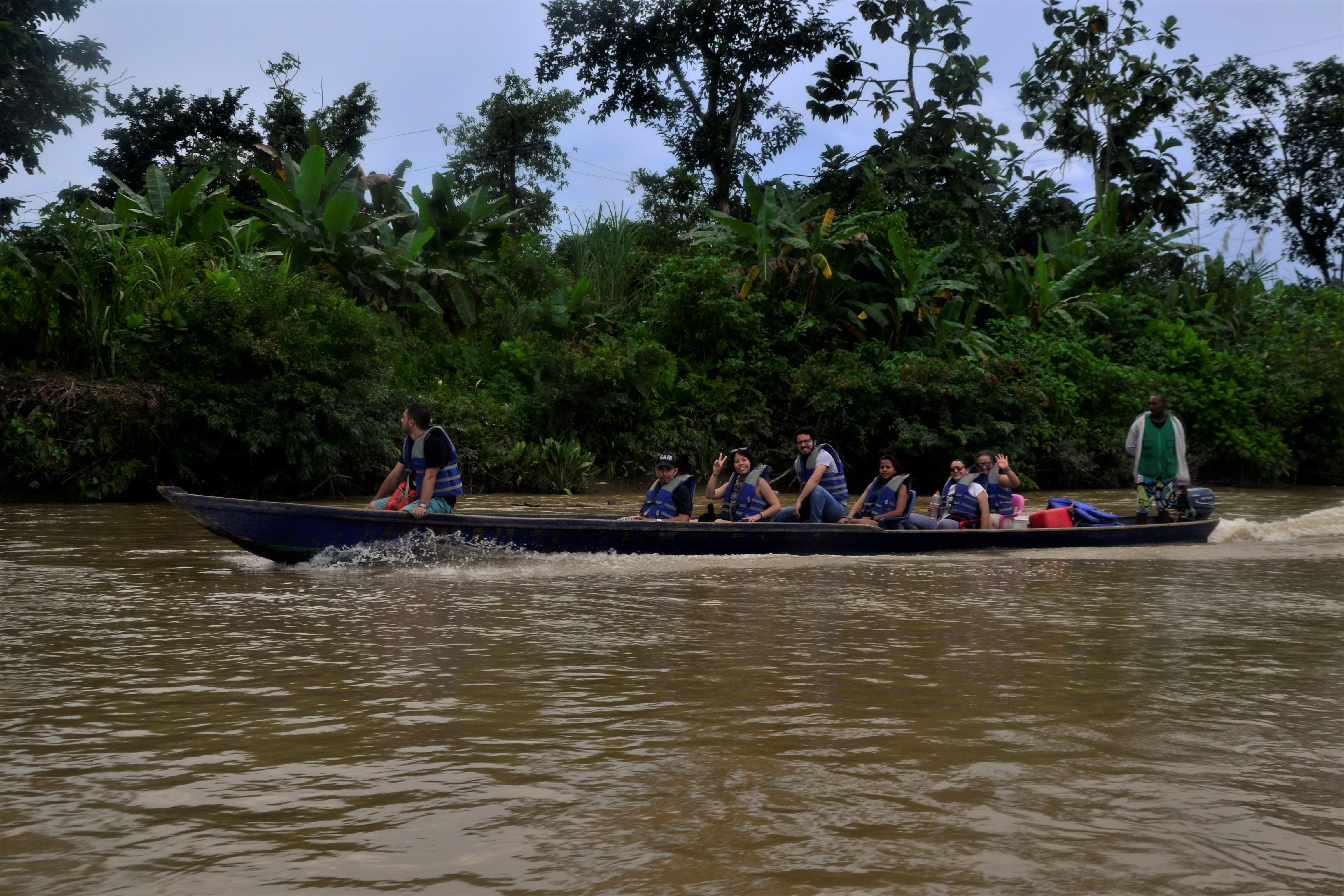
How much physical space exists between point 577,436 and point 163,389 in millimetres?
6688

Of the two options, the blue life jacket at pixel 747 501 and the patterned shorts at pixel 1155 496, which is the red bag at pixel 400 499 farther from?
the patterned shorts at pixel 1155 496

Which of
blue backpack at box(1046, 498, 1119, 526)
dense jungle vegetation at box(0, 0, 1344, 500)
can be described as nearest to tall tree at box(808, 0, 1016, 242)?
dense jungle vegetation at box(0, 0, 1344, 500)

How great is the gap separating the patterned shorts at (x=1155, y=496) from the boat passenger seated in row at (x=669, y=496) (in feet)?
16.4

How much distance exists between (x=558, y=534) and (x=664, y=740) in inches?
201

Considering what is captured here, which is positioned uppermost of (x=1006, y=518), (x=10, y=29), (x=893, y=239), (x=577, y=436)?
(x=10, y=29)

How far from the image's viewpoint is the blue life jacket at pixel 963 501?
37.0 feet

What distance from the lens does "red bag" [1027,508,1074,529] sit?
11445 millimetres

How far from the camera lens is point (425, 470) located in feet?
30.3

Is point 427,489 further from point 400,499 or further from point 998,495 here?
point 998,495

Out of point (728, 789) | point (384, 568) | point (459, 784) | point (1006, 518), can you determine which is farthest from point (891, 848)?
point (1006, 518)

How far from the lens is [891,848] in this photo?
10.8 feet

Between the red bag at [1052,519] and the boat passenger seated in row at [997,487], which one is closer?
the boat passenger seated in row at [997,487]

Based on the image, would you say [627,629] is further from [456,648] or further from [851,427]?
[851,427]

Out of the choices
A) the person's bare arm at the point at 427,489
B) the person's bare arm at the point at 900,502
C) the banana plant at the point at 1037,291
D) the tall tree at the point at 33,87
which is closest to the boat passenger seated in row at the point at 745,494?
the person's bare arm at the point at 900,502
